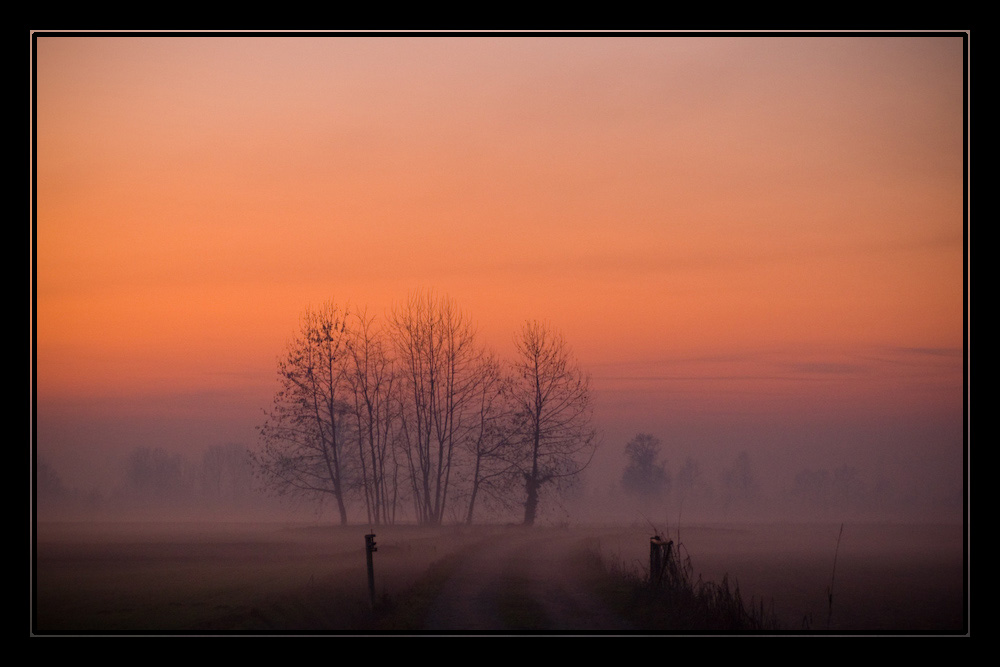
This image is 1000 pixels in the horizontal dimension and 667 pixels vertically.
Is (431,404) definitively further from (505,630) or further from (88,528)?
(505,630)

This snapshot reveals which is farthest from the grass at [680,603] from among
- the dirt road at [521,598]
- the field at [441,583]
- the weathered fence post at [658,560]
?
the dirt road at [521,598]

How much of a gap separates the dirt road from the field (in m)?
0.04

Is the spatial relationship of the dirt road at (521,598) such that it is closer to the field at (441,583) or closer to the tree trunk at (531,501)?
the field at (441,583)

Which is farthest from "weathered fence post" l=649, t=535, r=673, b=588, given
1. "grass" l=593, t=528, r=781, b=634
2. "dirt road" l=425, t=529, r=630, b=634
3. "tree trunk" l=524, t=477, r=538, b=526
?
"tree trunk" l=524, t=477, r=538, b=526

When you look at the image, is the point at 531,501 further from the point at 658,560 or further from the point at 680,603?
the point at 680,603

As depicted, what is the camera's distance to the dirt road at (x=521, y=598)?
13.8m

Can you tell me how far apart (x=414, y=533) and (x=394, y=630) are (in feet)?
77.8

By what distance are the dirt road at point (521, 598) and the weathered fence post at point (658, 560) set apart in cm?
112

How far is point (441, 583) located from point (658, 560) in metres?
4.77

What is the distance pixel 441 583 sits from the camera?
18297 millimetres

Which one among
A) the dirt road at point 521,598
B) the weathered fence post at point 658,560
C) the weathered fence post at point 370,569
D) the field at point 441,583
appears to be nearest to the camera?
the dirt road at point 521,598

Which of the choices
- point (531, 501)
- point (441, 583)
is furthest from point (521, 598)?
point (531, 501)

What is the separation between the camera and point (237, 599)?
708 inches
